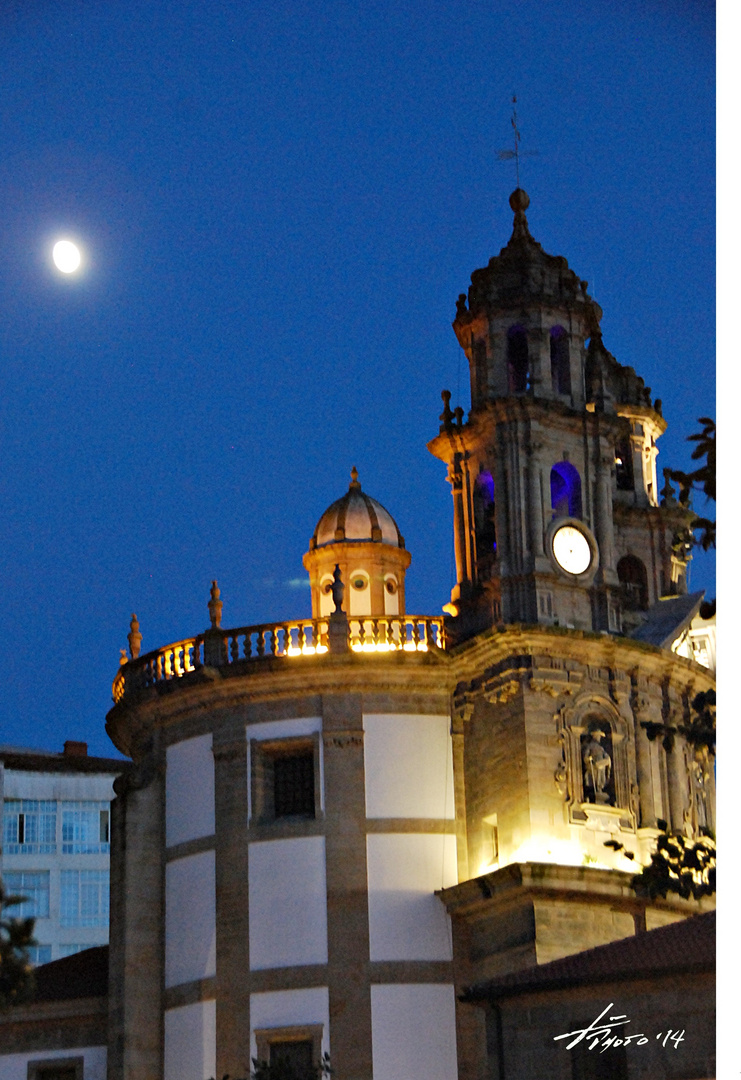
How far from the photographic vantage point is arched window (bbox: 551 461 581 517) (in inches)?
1478

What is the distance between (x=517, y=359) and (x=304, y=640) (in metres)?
7.63

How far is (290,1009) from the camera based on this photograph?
111 feet

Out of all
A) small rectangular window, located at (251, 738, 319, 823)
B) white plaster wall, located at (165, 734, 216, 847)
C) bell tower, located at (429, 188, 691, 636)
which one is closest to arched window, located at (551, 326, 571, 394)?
bell tower, located at (429, 188, 691, 636)

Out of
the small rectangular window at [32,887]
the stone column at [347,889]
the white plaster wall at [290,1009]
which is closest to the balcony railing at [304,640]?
the stone column at [347,889]

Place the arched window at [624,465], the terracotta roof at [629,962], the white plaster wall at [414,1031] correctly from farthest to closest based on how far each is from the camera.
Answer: the arched window at [624,465] < the white plaster wall at [414,1031] < the terracotta roof at [629,962]

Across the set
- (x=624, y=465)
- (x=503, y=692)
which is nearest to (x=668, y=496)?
(x=624, y=465)

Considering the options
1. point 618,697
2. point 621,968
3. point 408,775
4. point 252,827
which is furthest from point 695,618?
point 621,968

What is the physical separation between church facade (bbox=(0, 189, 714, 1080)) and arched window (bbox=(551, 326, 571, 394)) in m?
0.07

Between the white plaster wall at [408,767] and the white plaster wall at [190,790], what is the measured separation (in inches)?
130

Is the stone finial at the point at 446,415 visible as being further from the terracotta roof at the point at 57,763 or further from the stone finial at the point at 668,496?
the terracotta roof at the point at 57,763

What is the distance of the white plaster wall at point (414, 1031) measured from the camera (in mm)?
33344

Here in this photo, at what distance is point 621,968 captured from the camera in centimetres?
2647

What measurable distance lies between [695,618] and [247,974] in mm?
12165

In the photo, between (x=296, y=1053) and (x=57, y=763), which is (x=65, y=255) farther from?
(x=57, y=763)
